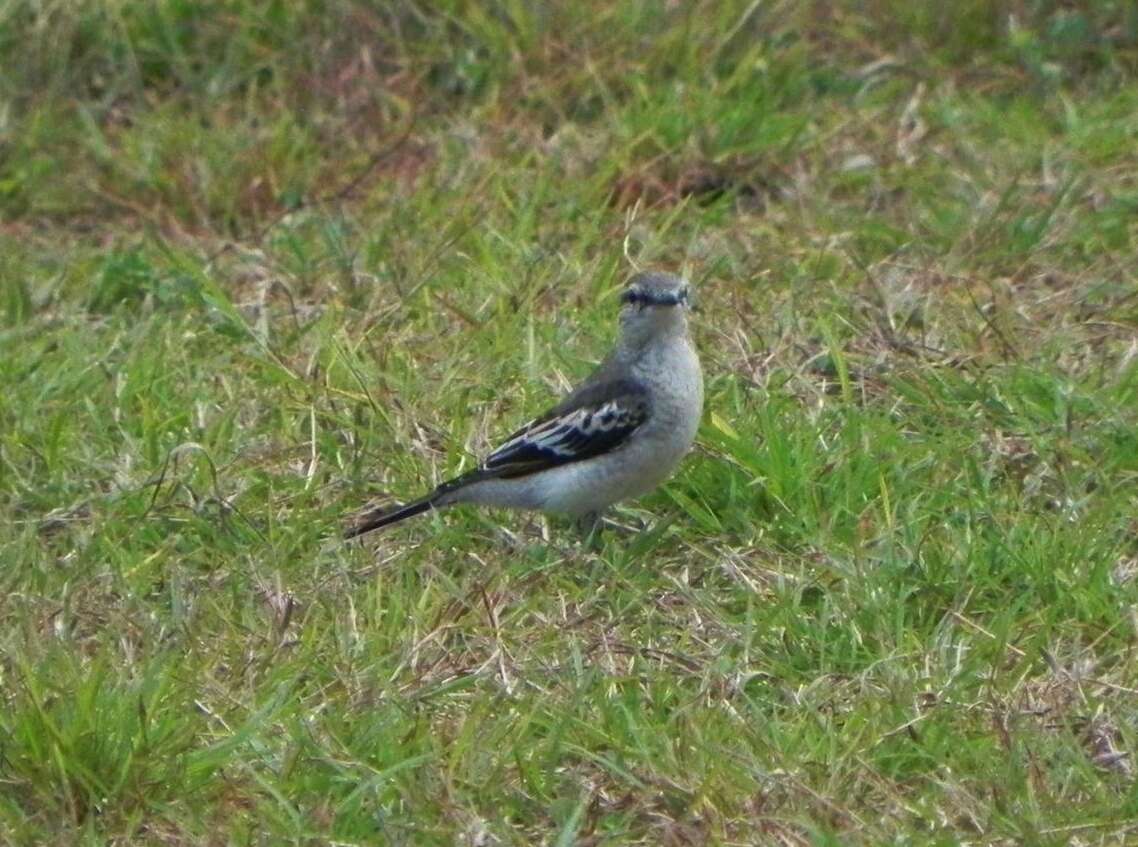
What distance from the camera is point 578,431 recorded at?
6.24 m

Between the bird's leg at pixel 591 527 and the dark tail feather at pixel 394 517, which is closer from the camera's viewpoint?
the dark tail feather at pixel 394 517

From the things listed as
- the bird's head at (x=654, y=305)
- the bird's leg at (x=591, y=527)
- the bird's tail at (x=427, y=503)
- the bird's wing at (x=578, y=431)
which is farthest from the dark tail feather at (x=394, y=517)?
the bird's head at (x=654, y=305)

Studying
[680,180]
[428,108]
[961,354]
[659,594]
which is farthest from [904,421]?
[428,108]

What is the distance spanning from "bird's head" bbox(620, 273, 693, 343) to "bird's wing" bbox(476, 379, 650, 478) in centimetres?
17

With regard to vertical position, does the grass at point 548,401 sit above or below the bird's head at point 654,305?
below

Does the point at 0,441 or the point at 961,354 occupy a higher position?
the point at 0,441

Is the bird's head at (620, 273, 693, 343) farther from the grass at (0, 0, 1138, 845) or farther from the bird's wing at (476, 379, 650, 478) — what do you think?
the grass at (0, 0, 1138, 845)

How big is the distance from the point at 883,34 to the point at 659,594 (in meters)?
4.35

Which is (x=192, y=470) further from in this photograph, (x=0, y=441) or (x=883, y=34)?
(x=883, y=34)

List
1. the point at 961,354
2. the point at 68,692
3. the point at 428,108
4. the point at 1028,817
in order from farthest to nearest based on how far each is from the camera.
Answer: the point at 428,108
the point at 961,354
the point at 68,692
the point at 1028,817

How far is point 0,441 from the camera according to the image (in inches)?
265

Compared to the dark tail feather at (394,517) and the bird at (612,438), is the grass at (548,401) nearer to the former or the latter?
the dark tail feather at (394,517)

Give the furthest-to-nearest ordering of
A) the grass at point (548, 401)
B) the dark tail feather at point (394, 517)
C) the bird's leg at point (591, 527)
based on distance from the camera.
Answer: the bird's leg at point (591, 527) < the dark tail feather at point (394, 517) < the grass at point (548, 401)

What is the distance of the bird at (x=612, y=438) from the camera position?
608 centimetres
